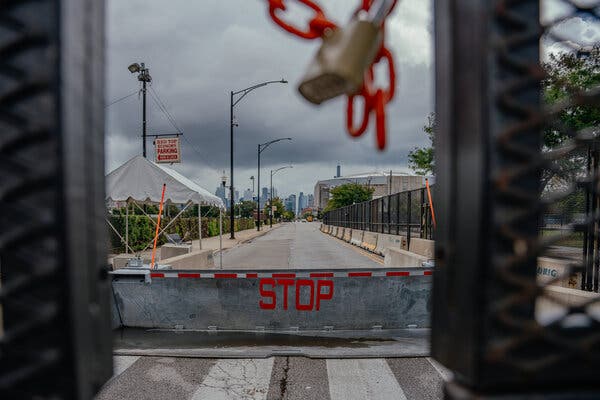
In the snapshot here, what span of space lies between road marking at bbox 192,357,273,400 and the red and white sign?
1483 cm

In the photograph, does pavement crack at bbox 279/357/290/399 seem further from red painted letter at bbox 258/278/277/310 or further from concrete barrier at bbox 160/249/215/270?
concrete barrier at bbox 160/249/215/270

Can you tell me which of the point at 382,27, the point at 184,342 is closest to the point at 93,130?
the point at 382,27

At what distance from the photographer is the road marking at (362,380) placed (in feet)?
11.2

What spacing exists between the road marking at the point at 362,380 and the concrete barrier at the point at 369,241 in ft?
55.4

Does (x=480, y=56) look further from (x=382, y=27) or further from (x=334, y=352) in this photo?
(x=334, y=352)

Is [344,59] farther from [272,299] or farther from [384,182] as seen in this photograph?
[384,182]

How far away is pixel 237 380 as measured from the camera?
3.77m

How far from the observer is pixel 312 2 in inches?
40.9

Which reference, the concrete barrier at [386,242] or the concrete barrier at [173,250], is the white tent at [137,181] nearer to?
the concrete barrier at [173,250]

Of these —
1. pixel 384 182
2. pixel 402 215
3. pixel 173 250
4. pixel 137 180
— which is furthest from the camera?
pixel 384 182

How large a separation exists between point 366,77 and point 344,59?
10 centimetres

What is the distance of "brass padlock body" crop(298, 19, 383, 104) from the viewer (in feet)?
3.08

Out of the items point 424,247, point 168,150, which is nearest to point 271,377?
point 424,247

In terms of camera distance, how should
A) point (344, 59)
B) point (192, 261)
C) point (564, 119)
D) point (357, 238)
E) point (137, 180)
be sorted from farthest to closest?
point (357, 238) < point (192, 261) < point (137, 180) < point (564, 119) < point (344, 59)
